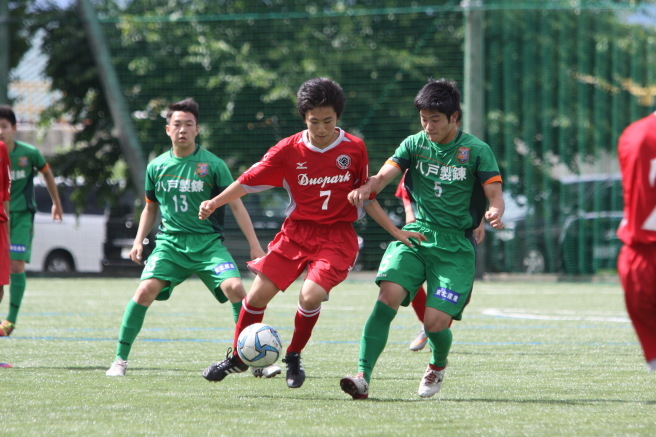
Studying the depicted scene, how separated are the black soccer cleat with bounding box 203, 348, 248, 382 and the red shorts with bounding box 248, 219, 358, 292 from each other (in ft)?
1.50

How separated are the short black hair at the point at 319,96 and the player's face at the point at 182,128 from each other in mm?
1321

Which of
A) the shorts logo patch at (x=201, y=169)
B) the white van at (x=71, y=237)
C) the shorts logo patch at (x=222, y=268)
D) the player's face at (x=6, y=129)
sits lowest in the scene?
the white van at (x=71, y=237)

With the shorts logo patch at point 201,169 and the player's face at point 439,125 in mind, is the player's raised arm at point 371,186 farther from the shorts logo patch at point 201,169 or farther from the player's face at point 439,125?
the shorts logo patch at point 201,169

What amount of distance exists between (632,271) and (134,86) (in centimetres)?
1538

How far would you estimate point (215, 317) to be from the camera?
1024 cm

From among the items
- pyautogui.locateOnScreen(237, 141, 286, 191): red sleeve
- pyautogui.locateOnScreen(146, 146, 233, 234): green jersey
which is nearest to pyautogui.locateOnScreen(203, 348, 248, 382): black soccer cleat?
pyautogui.locateOnScreen(237, 141, 286, 191): red sleeve

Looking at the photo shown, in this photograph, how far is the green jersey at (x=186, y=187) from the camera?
641 centimetres

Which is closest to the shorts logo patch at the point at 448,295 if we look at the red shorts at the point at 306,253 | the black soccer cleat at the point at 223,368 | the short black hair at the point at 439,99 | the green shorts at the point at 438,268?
the green shorts at the point at 438,268

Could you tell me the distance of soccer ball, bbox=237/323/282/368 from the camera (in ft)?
17.7

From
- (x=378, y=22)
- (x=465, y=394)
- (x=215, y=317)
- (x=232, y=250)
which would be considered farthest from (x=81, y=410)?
(x=378, y=22)

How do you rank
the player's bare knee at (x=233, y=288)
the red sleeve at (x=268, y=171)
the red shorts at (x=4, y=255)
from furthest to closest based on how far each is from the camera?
the red shorts at (x=4, y=255)
the player's bare knee at (x=233, y=288)
the red sleeve at (x=268, y=171)

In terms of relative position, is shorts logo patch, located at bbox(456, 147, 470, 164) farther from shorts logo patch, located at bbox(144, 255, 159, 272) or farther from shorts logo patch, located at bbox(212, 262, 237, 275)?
shorts logo patch, located at bbox(144, 255, 159, 272)

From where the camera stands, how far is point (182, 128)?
6.50 metres

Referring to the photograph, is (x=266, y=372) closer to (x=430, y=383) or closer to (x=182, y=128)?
(x=430, y=383)
